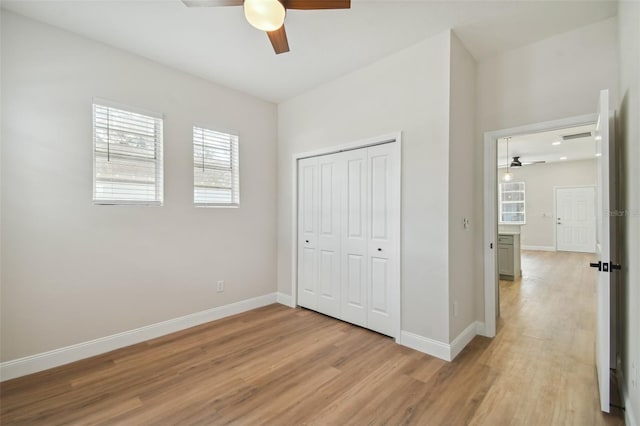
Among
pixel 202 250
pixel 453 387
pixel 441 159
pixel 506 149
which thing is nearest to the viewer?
pixel 453 387

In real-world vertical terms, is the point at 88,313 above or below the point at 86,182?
below

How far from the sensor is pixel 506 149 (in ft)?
24.1

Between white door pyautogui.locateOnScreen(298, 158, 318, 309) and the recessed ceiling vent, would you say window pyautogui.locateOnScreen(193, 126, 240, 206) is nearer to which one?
white door pyautogui.locateOnScreen(298, 158, 318, 309)

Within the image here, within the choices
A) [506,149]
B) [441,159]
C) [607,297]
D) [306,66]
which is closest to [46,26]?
[306,66]

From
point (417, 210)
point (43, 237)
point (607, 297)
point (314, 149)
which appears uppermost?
point (314, 149)

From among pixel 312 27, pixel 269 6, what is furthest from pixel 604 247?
pixel 312 27

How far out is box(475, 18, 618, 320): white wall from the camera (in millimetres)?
2498

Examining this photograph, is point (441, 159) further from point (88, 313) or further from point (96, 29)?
point (88, 313)

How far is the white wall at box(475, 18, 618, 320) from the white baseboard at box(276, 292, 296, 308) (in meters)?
2.42

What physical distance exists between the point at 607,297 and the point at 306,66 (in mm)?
3374

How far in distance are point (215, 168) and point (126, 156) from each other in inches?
39.3

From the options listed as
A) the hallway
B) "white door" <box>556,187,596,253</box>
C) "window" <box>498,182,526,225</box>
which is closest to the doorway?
the hallway

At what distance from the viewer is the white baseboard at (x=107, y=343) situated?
7.82 ft

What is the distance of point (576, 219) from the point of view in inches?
359
